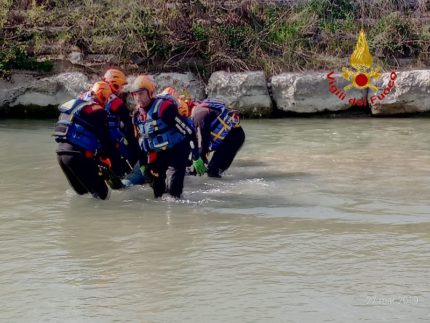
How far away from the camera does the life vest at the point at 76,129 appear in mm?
8289

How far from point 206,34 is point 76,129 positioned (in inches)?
321

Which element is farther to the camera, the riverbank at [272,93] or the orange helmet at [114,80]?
the riverbank at [272,93]

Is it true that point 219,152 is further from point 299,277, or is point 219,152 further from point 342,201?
point 299,277

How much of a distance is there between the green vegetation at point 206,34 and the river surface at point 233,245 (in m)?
5.29

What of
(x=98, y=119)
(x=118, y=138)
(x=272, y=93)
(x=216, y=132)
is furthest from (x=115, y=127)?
(x=272, y=93)

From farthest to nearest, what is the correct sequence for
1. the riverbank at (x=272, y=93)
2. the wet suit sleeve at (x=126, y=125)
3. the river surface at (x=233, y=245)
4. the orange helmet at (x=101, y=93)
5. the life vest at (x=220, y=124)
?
the riverbank at (x=272, y=93) < the life vest at (x=220, y=124) < the wet suit sleeve at (x=126, y=125) < the orange helmet at (x=101, y=93) < the river surface at (x=233, y=245)

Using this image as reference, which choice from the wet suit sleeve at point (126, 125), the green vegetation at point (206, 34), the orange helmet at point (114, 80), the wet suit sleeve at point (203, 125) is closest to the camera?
the wet suit sleeve at point (126, 125)

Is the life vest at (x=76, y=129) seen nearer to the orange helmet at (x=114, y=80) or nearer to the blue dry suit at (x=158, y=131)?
the blue dry suit at (x=158, y=131)

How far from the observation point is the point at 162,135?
8.31 meters

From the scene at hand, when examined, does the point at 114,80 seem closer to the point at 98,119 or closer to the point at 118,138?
the point at 118,138

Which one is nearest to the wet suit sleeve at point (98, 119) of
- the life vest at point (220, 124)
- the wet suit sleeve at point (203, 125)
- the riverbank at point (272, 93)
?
the wet suit sleeve at point (203, 125)

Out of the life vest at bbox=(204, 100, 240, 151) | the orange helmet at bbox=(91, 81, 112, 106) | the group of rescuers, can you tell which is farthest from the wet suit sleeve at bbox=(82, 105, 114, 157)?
the life vest at bbox=(204, 100, 240, 151)

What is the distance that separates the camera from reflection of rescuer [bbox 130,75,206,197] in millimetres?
8289

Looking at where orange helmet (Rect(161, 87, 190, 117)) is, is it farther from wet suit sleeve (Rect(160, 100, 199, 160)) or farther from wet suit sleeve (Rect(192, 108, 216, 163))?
wet suit sleeve (Rect(160, 100, 199, 160))
